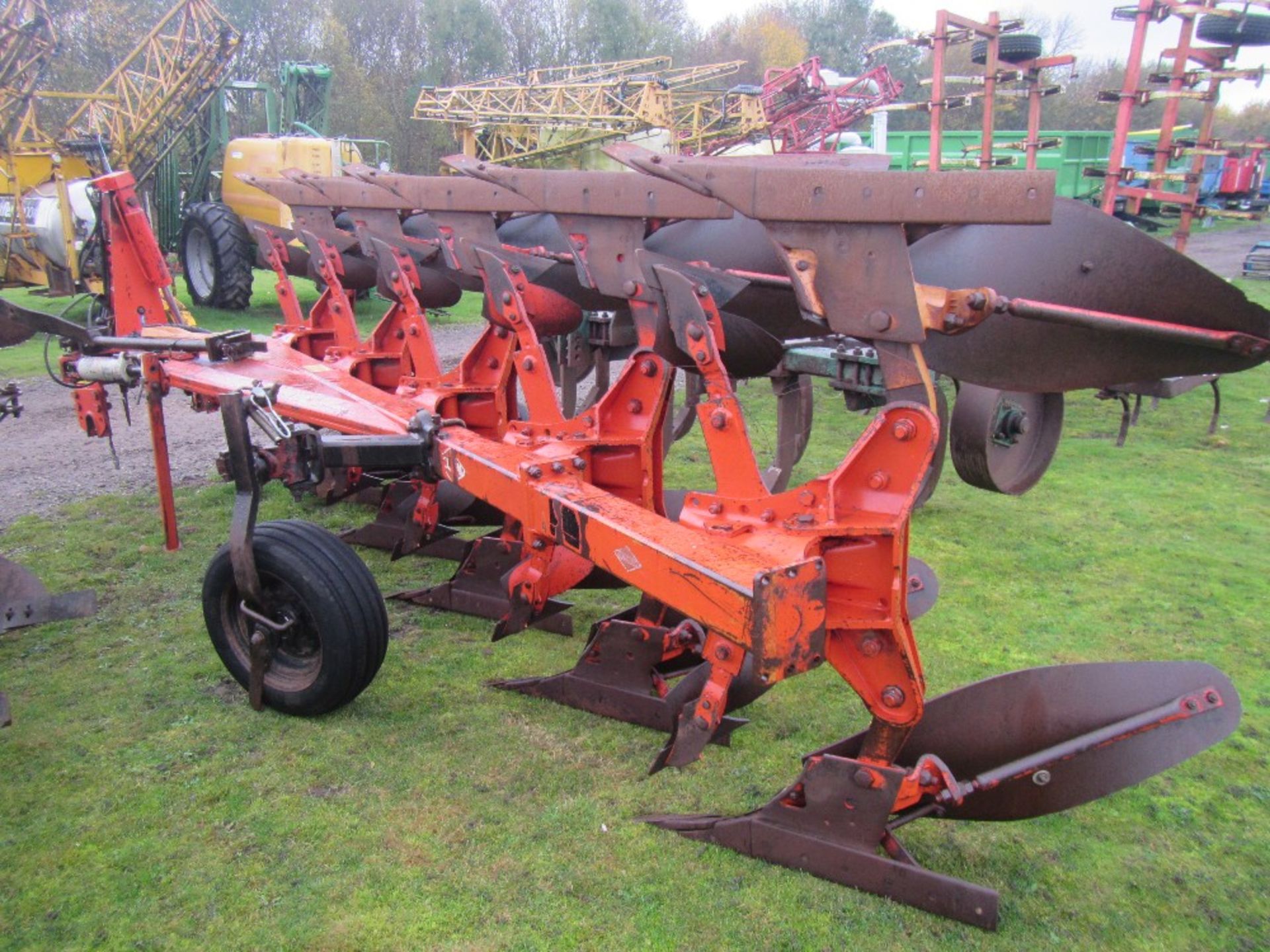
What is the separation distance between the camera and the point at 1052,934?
7.98 feet

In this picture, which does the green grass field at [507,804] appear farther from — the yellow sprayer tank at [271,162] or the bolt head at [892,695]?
the yellow sprayer tank at [271,162]

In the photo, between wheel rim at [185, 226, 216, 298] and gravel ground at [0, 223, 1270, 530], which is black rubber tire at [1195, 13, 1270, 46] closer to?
gravel ground at [0, 223, 1270, 530]

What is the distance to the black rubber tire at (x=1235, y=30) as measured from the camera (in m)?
6.96

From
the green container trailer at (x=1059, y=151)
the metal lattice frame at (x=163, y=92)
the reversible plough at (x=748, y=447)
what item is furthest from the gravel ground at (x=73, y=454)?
the green container trailer at (x=1059, y=151)

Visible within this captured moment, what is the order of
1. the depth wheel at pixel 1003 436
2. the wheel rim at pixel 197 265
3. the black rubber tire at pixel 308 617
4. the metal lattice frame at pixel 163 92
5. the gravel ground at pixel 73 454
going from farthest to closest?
the metal lattice frame at pixel 163 92 → the wheel rim at pixel 197 265 → the gravel ground at pixel 73 454 → the depth wheel at pixel 1003 436 → the black rubber tire at pixel 308 617

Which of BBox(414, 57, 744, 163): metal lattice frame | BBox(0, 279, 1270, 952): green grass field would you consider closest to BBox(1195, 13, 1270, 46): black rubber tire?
BBox(0, 279, 1270, 952): green grass field

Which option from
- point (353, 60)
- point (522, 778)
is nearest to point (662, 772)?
point (522, 778)

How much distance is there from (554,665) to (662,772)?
0.89m

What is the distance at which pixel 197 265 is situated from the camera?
12.8m

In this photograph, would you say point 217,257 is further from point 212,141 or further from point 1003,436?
point 1003,436

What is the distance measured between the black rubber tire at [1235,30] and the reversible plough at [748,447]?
191 inches

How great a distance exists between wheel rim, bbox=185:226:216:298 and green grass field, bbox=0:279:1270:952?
884 centimetres

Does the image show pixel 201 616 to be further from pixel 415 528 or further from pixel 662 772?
pixel 662 772

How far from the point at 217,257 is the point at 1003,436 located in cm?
1083
